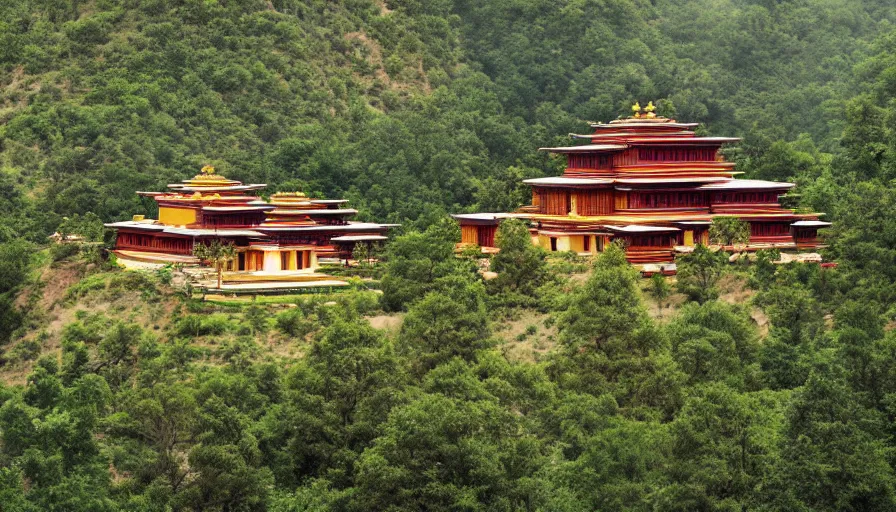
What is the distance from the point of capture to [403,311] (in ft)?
196

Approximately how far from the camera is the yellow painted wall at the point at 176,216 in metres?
68.5

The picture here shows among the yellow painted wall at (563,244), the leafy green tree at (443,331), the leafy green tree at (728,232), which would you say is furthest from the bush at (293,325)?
the leafy green tree at (728,232)

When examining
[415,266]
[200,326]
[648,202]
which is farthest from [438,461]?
[648,202]

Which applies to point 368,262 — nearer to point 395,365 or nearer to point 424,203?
point 424,203

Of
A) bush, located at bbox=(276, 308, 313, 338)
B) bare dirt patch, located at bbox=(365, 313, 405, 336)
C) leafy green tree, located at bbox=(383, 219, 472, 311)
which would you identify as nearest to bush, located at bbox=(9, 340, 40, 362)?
bush, located at bbox=(276, 308, 313, 338)

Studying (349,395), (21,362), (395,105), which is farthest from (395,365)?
(395,105)

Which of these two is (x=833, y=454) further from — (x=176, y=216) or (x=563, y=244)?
(x=176, y=216)

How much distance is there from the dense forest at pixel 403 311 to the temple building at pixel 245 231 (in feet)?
7.05

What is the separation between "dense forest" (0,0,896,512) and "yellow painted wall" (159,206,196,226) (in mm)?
3303

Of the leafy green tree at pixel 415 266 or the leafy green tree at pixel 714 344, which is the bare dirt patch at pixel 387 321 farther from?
the leafy green tree at pixel 714 344

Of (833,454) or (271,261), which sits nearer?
(833,454)

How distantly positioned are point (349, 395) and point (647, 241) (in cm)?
1625

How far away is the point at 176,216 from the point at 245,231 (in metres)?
4.86

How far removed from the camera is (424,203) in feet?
271
